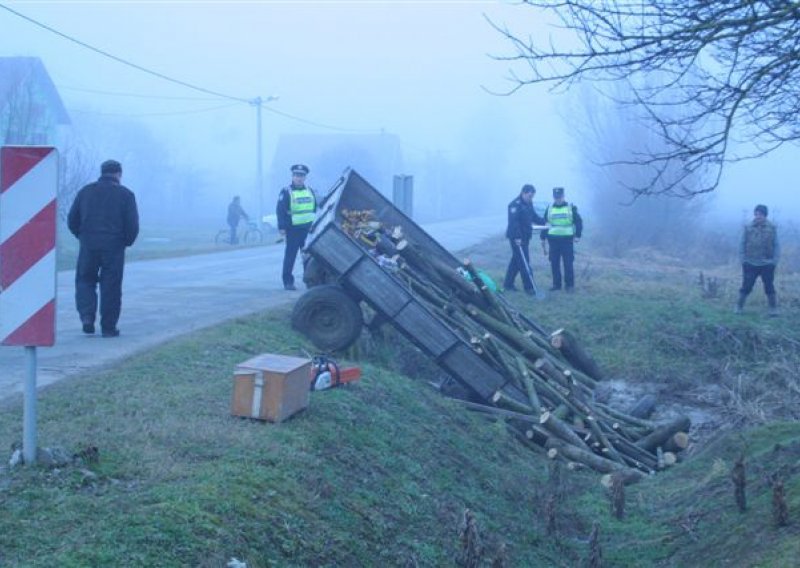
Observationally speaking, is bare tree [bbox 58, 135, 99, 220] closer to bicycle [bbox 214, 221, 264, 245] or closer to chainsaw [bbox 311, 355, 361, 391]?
bicycle [bbox 214, 221, 264, 245]

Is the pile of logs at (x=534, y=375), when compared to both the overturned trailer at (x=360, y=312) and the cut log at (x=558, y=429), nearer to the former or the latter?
the cut log at (x=558, y=429)

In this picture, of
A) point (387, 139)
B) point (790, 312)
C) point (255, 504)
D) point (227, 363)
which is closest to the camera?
point (255, 504)

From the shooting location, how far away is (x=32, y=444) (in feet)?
17.8

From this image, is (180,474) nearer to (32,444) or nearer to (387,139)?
(32,444)

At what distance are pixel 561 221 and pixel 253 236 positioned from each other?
2821 cm

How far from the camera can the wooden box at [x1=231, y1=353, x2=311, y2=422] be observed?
6910mm

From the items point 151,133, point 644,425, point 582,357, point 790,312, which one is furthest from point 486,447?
point 151,133

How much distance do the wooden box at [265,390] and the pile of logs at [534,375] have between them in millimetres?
3962

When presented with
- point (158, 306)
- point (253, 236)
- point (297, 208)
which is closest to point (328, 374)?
point (158, 306)

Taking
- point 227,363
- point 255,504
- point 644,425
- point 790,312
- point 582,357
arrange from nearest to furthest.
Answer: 1. point 255,504
2. point 227,363
3. point 644,425
4. point 582,357
5. point 790,312

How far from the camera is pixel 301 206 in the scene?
49.6 ft

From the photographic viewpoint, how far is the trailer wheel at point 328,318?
36.4 ft

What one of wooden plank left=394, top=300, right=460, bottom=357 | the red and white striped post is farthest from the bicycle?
the red and white striped post

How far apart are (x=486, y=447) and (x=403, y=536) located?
334cm
